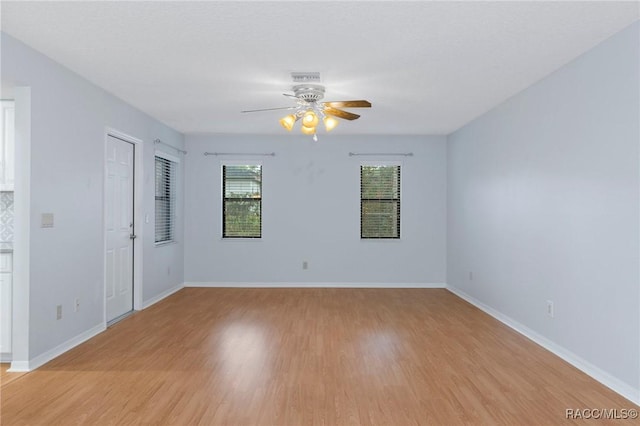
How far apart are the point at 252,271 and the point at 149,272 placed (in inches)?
73.8

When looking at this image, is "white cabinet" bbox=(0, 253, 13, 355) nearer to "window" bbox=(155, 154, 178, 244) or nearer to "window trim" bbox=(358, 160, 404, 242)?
"window" bbox=(155, 154, 178, 244)

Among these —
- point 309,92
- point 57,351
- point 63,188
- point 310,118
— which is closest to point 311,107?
point 309,92

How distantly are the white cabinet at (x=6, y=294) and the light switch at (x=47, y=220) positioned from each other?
315 mm

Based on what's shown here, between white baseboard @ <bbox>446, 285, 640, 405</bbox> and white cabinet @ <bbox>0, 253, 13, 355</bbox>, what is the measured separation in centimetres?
450

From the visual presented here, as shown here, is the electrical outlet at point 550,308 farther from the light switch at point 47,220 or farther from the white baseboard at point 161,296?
the white baseboard at point 161,296

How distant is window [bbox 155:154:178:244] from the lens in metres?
6.20

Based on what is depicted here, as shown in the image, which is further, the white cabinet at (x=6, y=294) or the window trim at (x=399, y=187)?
the window trim at (x=399, y=187)

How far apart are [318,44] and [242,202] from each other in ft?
A: 14.4

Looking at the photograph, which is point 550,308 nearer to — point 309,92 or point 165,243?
point 309,92

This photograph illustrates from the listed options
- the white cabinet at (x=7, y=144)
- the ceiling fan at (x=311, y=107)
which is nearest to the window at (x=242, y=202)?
the ceiling fan at (x=311, y=107)

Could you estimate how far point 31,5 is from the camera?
266 cm

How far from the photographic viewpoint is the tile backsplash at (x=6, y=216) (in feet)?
12.1

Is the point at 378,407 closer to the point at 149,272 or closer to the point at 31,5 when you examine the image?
the point at 31,5

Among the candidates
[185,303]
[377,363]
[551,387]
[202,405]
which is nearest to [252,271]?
[185,303]
